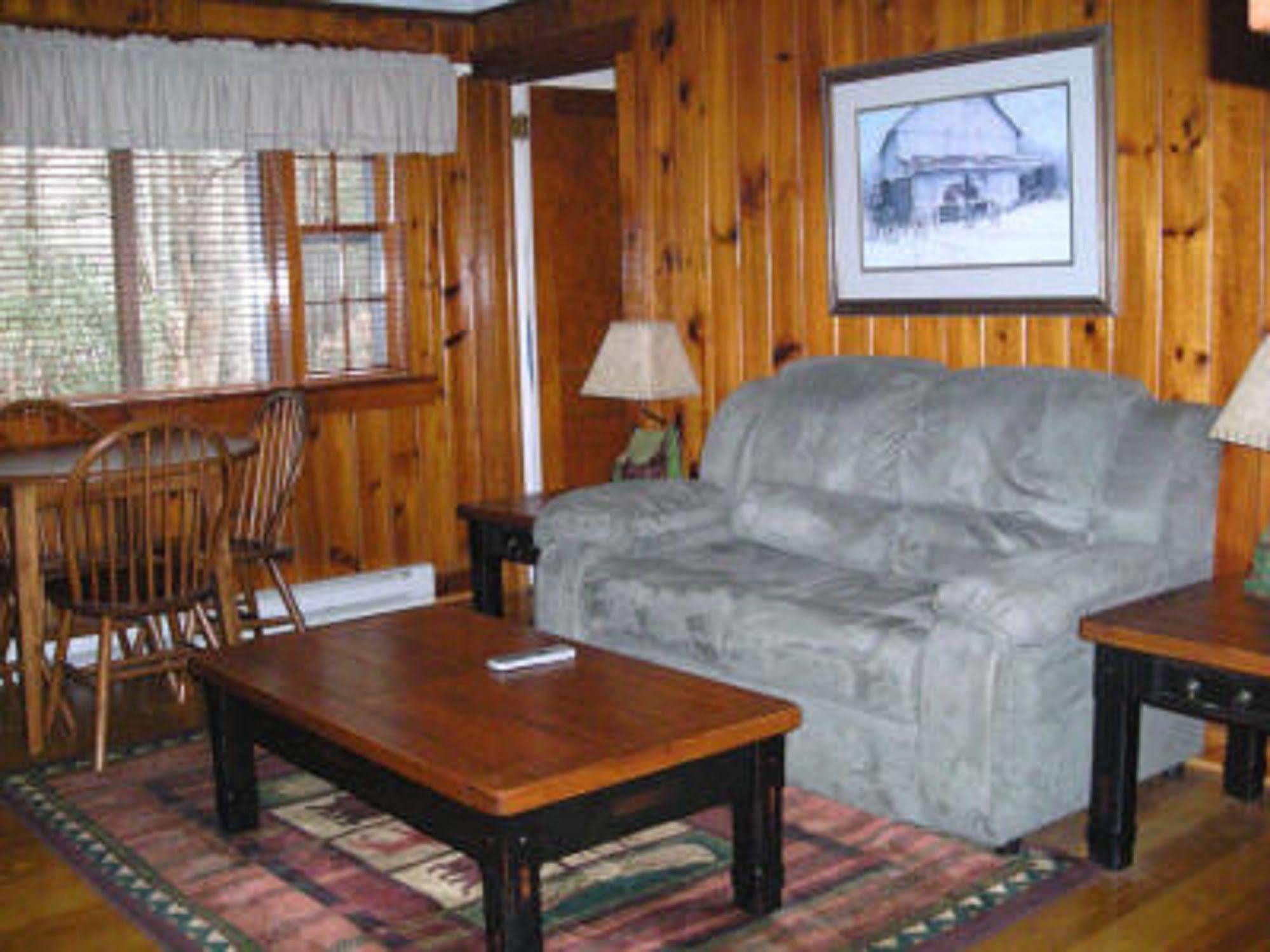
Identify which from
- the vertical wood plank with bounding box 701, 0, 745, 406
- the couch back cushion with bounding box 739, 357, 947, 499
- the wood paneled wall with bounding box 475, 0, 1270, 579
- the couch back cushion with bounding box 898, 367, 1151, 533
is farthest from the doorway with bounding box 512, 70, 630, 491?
the couch back cushion with bounding box 898, 367, 1151, 533

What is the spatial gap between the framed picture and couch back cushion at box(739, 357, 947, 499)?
9.8 inches

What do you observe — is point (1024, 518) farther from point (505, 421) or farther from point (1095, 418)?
point (505, 421)

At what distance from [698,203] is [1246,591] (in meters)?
2.37

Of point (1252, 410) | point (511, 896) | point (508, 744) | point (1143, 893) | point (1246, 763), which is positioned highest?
point (1252, 410)

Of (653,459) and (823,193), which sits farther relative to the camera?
(653,459)

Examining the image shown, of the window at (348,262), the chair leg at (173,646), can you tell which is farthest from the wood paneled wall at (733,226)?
the chair leg at (173,646)

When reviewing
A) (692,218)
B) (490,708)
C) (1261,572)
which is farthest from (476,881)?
(692,218)

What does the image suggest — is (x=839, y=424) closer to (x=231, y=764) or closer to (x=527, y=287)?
(x=231, y=764)

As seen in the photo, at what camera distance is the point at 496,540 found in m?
4.70

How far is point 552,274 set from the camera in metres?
5.99

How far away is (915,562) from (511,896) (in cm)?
162

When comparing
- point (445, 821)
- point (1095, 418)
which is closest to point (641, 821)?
point (445, 821)

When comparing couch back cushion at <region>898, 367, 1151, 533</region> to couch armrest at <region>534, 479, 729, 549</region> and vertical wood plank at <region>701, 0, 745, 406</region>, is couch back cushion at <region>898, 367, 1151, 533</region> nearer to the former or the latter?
couch armrest at <region>534, 479, 729, 549</region>

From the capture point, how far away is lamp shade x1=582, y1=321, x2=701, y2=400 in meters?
4.55
